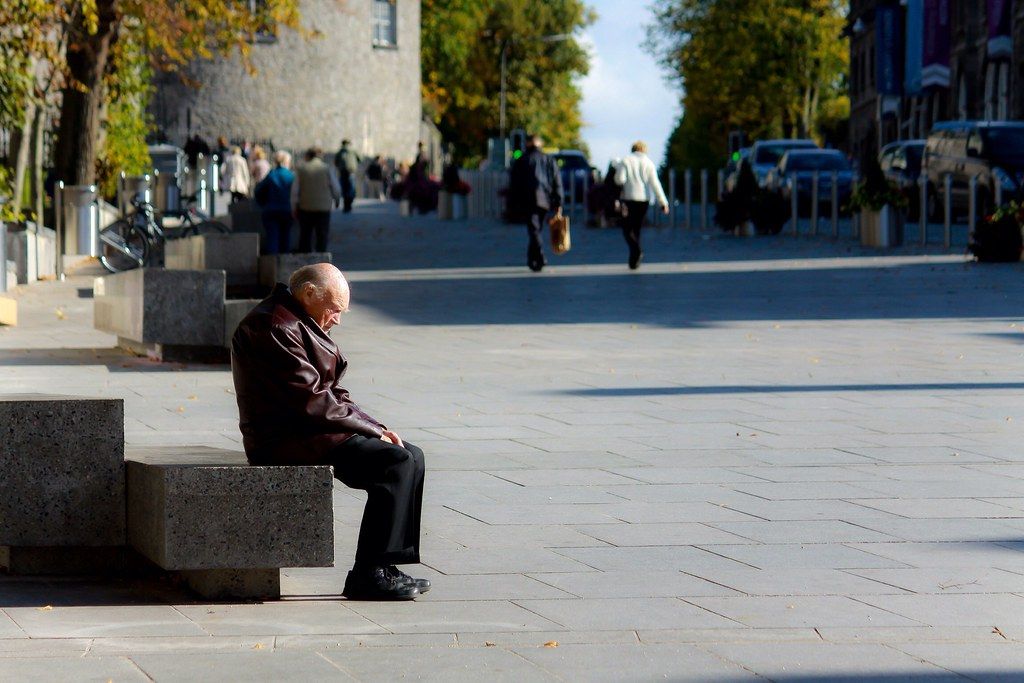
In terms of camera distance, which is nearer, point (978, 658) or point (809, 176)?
point (978, 658)

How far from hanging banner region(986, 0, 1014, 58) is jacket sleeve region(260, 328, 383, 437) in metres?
43.8

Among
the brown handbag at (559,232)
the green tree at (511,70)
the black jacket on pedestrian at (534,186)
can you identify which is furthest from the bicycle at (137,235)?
the green tree at (511,70)

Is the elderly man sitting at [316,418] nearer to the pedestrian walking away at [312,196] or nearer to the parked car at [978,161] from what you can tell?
the pedestrian walking away at [312,196]

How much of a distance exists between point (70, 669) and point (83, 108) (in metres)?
25.0

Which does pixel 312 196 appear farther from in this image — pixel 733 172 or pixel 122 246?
pixel 733 172

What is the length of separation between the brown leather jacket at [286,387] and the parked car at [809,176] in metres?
32.9

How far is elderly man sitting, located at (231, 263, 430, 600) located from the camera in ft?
20.2

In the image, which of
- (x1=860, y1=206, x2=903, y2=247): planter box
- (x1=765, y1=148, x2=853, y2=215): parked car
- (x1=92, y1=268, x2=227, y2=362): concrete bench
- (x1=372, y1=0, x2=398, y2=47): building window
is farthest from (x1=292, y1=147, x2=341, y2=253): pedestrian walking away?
(x1=372, y1=0, x2=398, y2=47): building window

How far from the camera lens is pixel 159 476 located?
6.13m

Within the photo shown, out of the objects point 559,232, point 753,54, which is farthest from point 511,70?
point 559,232

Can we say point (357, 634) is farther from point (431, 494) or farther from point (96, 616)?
point (431, 494)

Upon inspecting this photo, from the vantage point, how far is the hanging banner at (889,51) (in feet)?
203

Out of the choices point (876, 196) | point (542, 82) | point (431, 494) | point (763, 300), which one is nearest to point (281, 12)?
point (876, 196)

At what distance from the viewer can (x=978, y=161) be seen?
3319 centimetres
